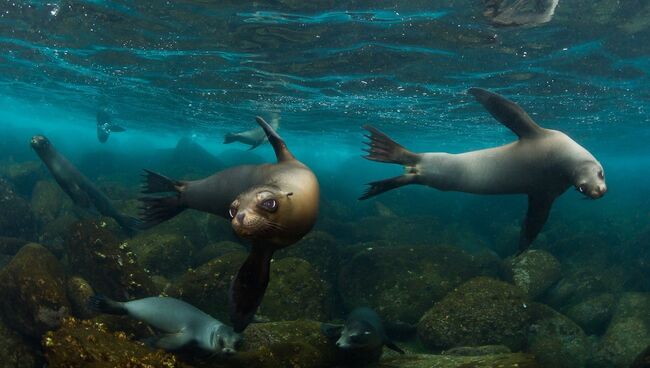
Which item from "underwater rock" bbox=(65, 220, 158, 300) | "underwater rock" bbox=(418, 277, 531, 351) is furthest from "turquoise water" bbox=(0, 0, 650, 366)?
"underwater rock" bbox=(65, 220, 158, 300)

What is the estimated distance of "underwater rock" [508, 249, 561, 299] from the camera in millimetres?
9828

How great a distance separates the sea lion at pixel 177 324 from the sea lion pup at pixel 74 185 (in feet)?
14.9

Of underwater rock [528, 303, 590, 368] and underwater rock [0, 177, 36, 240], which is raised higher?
underwater rock [0, 177, 36, 240]

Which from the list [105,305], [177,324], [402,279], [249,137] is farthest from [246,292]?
[249,137]

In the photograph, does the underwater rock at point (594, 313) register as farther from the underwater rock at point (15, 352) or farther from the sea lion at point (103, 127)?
the sea lion at point (103, 127)

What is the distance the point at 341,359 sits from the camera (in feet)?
15.2

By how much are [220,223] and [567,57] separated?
1072cm

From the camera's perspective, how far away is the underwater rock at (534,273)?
9.83 m

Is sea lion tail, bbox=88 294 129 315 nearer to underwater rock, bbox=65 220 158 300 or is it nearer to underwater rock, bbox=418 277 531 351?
underwater rock, bbox=65 220 158 300

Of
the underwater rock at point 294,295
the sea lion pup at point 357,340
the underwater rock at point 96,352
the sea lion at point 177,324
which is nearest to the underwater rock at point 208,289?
the underwater rock at point 294,295

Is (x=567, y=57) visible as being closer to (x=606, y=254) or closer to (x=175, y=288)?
(x=606, y=254)

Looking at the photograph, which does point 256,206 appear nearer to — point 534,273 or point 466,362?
point 466,362

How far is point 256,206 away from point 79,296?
4.72 m

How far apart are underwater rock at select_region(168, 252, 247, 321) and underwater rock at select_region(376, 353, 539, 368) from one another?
112 inches
